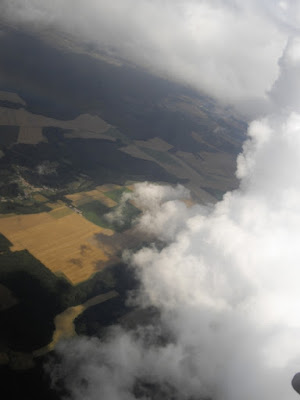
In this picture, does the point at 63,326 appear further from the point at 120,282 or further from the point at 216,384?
the point at 216,384

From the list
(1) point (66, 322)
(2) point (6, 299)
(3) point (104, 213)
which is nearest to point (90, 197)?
(3) point (104, 213)

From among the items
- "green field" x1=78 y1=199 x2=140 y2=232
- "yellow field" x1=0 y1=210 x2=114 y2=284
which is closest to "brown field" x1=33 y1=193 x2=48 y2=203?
"yellow field" x1=0 y1=210 x2=114 y2=284

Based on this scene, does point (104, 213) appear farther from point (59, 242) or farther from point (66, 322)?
point (66, 322)

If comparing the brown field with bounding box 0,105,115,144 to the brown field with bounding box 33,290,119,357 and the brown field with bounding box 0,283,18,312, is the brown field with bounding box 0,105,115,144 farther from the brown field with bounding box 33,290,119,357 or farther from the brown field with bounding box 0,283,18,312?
the brown field with bounding box 33,290,119,357

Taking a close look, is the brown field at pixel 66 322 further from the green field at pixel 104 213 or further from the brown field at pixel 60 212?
the brown field at pixel 60 212

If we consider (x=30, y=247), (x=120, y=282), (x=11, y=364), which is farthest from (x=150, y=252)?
(x=11, y=364)

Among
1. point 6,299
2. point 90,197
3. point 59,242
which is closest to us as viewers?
point 6,299
